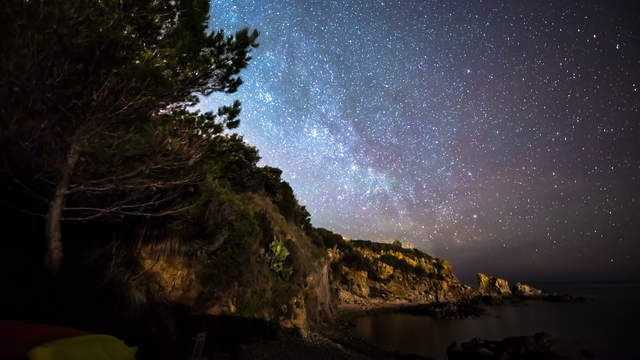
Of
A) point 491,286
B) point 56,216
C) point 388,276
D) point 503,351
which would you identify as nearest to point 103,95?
point 56,216

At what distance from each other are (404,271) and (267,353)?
6810 cm

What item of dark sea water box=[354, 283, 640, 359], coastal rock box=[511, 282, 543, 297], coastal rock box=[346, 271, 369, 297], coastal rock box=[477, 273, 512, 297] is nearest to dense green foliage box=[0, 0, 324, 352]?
dark sea water box=[354, 283, 640, 359]

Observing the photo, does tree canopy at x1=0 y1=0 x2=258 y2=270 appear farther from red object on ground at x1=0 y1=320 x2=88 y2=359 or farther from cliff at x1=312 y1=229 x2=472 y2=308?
cliff at x1=312 y1=229 x2=472 y2=308

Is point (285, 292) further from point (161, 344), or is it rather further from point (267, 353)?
point (161, 344)

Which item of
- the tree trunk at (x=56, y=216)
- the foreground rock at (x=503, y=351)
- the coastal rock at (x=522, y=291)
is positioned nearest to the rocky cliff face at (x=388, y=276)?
the coastal rock at (x=522, y=291)

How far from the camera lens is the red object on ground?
4691mm

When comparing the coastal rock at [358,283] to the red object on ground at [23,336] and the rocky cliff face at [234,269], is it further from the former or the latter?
the red object on ground at [23,336]

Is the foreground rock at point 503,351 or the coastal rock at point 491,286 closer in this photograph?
the foreground rock at point 503,351

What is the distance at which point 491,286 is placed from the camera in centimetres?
9425

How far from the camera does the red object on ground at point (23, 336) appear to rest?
4691 millimetres

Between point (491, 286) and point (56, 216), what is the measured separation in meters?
105

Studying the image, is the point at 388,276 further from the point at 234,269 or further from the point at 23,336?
the point at 23,336

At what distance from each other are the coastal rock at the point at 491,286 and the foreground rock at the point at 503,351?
2890 inches

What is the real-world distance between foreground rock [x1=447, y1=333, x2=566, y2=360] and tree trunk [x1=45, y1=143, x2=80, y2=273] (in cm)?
2366
